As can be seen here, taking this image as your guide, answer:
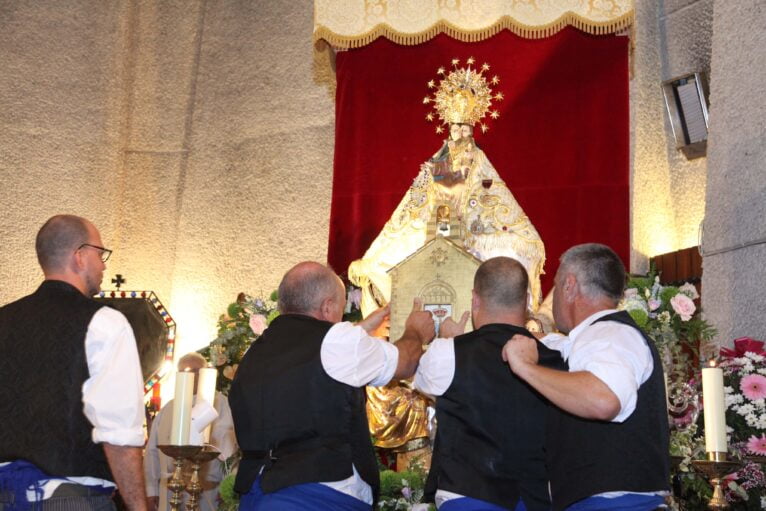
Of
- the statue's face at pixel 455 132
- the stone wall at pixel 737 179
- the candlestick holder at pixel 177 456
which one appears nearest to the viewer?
the candlestick holder at pixel 177 456

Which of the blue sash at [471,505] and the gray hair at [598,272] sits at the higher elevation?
the gray hair at [598,272]

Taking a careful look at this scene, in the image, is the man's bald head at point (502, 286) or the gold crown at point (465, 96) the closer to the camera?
the man's bald head at point (502, 286)

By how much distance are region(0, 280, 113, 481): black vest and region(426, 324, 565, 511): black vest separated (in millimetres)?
1047

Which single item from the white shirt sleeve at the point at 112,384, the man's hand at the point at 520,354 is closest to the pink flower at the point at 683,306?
the man's hand at the point at 520,354

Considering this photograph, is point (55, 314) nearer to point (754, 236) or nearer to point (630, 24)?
point (754, 236)

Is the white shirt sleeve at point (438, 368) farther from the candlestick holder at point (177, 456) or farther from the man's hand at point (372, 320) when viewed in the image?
the man's hand at point (372, 320)

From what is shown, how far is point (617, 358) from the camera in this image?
260cm

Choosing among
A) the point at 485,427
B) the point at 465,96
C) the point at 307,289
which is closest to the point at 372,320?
the point at 307,289

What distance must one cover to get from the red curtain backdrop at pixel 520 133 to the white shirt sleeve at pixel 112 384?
12.6ft

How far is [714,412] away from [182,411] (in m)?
1.73

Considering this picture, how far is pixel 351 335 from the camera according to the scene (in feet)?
10.3

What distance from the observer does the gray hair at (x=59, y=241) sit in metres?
3.06

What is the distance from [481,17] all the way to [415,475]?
3463 mm

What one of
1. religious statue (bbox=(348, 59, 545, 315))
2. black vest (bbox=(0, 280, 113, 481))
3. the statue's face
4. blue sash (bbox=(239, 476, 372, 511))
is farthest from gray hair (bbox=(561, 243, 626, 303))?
the statue's face
